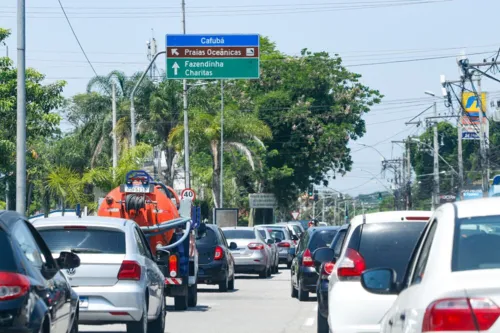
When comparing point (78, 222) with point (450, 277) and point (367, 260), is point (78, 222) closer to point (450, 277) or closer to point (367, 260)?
point (367, 260)

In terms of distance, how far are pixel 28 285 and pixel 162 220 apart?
1177 cm

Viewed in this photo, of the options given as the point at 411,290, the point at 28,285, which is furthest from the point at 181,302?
the point at 411,290

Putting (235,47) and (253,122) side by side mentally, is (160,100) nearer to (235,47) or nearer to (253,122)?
(253,122)

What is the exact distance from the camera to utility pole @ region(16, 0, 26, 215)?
65.5 ft

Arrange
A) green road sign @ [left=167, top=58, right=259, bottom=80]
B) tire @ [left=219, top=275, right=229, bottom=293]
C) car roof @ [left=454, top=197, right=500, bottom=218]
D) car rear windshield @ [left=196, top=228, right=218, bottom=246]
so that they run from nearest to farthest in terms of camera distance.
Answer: car roof @ [left=454, top=197, right=500, bottom=218] → car rear windshield @ [left=196, top=228, right=218, bottom=246] → tire @ [left=219, top=275, right=229, bottom=293] → green road sign @ [left=167, top=58, right=259, bottom=80]

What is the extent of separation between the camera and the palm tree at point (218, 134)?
54.4m

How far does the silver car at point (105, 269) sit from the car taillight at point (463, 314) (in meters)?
8.38

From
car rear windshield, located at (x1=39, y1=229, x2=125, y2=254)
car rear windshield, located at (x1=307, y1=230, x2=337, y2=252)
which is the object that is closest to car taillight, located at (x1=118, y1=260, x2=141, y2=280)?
car rear windshield, located at (x1=39, y1=229, x2=125, y2=254)

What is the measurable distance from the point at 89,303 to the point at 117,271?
20.3 inches

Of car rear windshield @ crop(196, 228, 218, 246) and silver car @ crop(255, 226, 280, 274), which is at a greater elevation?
car rear windshield @ crop(196, 228, 218, 246)

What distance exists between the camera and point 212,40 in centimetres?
3744

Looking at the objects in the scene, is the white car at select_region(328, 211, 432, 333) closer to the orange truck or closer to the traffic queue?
the traffic queue

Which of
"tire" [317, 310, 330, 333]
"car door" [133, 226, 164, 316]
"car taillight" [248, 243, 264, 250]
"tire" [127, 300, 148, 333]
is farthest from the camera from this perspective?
"car taillight" [248, 243, 264, 250]

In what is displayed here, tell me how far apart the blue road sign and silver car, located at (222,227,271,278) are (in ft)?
25.9
